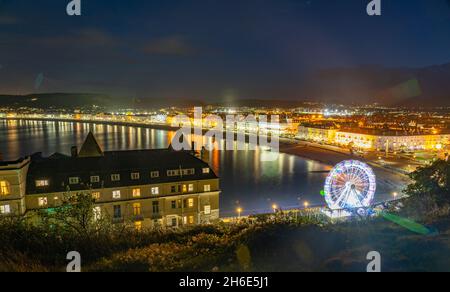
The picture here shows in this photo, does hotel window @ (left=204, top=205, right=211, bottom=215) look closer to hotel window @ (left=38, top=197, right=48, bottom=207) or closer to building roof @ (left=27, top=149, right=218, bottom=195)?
building roof @ (left=27, top=149, right=218, bottom=195)

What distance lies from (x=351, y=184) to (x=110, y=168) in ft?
24.8

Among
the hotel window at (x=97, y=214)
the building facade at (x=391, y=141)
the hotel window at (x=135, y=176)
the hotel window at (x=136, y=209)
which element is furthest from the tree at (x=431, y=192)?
the building facade at (x=391, y=141)

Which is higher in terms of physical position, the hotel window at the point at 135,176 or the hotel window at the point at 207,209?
the hotel window at the point at 135,176

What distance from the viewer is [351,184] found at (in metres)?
11.6

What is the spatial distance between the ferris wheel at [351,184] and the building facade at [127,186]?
3.71 metres

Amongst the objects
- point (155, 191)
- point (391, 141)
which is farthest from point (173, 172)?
point (391, 141)

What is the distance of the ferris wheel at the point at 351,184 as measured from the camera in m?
11.4

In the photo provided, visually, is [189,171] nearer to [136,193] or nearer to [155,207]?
[155,207]

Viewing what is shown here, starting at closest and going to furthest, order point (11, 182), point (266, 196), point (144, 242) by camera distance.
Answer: point (144, 242) < point (11, 182) < point (266, 196)

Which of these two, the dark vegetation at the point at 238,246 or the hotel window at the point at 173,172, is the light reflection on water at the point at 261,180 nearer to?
the hotel window at the point at 173,172
